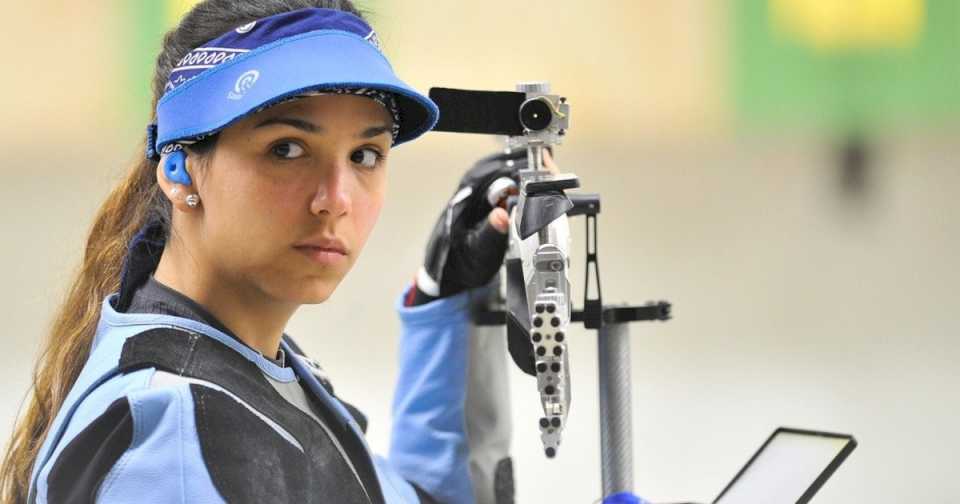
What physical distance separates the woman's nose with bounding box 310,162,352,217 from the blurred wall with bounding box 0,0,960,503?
4.63 feet

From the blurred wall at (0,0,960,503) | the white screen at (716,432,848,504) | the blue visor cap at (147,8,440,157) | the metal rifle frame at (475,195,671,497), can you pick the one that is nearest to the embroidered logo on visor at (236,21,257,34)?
the blue visor cap at (147,8,440,157)

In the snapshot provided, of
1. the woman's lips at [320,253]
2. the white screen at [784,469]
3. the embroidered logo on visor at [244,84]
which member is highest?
the embroidered logo on visor at [244,84]

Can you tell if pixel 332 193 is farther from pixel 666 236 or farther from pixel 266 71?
pixel 666 236

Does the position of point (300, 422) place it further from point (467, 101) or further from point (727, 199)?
point (727, 199)

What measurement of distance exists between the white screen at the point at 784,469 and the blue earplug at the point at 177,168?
0.46m

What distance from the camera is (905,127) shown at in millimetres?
3381

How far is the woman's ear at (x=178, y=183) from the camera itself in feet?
2.65

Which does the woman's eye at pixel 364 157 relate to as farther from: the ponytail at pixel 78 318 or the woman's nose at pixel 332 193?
the ponytail at pixel 78 318

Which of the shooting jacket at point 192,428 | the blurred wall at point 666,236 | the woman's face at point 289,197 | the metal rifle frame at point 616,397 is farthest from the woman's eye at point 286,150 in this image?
the blurred wall at point 666,236

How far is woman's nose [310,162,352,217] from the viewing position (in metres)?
0.80

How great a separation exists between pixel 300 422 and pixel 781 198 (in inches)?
99.2

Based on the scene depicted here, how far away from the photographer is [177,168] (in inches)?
31.8

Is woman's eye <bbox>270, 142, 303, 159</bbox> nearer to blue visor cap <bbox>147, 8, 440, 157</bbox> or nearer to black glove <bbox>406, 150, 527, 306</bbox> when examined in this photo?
blue visor cap <bbox>147, 8, 440, 157</bbox>

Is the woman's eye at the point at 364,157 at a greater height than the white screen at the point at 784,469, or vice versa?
the woman's eye at the point at 364,157
